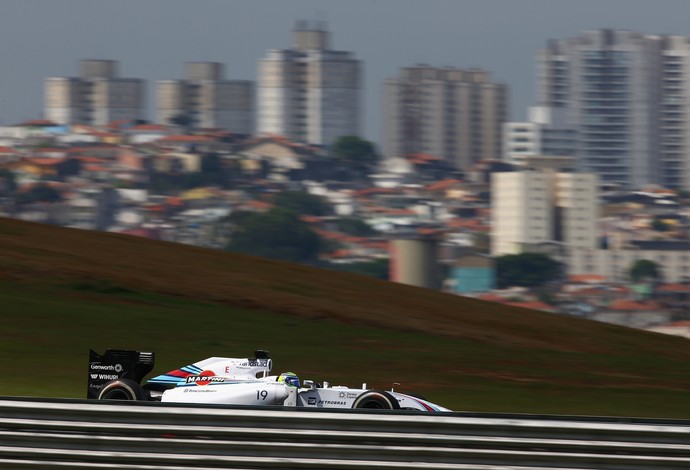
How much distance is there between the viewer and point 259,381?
12102 mm

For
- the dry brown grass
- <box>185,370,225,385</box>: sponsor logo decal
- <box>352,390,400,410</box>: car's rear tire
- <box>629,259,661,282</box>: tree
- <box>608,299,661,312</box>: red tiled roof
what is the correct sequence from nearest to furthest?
<box>352,390,400,410</box>: car's rear tire < <box>185,370,225,385</box>: sponsor logo decal < the dry brown grass < <box>608,299,661,312</box>: red tiled roof < <box>629,259,661,282</box>: tree

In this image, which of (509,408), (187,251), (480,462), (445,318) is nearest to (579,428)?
(480,462)

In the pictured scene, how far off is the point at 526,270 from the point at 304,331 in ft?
532

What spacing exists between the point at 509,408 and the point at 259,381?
497 centimetres

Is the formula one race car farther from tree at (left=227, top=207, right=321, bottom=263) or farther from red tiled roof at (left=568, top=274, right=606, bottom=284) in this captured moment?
red tiled roof at (left=568, top=274, right=606, bottom=284)

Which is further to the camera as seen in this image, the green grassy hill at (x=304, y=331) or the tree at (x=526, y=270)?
the tree at (x=526, y=270)

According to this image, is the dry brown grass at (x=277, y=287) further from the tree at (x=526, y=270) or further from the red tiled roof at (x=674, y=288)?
the red tiled roof at (x=674, y=288)

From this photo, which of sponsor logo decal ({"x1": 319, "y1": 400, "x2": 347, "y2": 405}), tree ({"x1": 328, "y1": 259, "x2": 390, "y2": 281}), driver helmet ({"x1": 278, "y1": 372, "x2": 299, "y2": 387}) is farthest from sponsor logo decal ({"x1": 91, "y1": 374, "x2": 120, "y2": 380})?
tree ({"x1": 328, "y1": 259, "x2": 390, "y2": 281})

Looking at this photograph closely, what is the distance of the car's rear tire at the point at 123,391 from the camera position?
11.8 meters

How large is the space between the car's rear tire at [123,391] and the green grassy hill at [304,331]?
10.0 feet

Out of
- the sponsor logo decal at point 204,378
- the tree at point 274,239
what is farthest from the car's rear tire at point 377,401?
the tree at point 274,239

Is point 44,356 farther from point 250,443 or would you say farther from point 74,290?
point 250,443

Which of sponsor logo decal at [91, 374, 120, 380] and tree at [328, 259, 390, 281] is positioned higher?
sponsor logo decal at [91, 374, 120, 380]

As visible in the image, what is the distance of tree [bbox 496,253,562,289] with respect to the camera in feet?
578
